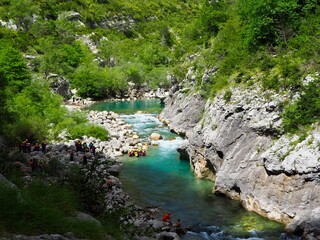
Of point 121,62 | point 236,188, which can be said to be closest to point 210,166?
point 236,188

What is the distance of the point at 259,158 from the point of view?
78.1 feet

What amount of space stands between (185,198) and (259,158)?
19.1 feet

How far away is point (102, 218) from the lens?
1291 cm

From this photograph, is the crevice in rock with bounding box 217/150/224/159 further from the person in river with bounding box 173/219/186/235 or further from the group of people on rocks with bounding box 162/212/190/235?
the person in river with bounding box 173/219/186/235

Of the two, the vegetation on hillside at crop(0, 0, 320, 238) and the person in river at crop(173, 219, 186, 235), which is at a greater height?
the vegetation on hillside at crop(0, 0, 320, 238)

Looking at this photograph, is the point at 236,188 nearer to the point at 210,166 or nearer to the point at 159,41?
the point at 210,166

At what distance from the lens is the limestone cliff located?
787 inches

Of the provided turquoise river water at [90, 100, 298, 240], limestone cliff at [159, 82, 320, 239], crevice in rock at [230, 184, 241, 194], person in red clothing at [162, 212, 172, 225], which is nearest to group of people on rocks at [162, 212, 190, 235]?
person in red clothing at [162, 212, 172, 225]

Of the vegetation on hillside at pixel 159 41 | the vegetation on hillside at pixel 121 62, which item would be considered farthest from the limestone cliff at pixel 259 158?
the vegetation on hillside at pixel 159 41

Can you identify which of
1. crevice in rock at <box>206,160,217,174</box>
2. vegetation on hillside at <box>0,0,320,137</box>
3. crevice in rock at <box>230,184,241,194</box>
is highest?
vegetation on hillside at <box>0,0,320,137</box>

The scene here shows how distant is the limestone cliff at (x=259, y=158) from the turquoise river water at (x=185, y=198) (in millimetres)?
984

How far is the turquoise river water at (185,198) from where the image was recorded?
20.3 m

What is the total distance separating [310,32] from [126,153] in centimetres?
2084

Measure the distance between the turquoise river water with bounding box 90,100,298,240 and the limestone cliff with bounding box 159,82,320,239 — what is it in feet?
3.23
